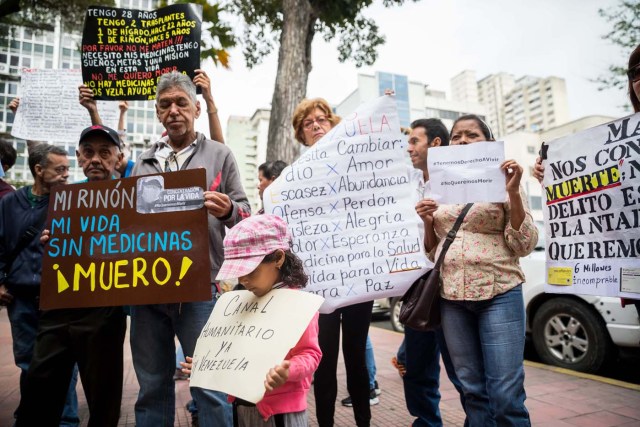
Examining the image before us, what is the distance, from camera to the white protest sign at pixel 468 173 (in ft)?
7.06

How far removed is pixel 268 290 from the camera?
1.79 metres

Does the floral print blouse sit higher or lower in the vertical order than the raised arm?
lower

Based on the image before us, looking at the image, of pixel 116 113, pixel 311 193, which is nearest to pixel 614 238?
pixel 311 193

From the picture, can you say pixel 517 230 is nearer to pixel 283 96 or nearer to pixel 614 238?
pixel 614 238

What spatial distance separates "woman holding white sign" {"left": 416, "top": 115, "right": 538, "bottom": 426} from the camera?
197 cm

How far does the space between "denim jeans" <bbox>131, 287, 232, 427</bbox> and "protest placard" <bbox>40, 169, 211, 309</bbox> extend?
162 mm

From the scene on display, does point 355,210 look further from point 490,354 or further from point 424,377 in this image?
point 424,377

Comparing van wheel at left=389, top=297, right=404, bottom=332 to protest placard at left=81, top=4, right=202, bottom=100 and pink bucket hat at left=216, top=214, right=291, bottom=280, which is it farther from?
pink bucket hat at left=216, top=214, right=291, bottom=280

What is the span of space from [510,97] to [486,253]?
482ft

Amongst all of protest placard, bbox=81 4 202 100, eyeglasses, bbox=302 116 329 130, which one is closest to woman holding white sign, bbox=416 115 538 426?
eyeglasses, bbox=302 116 329 130

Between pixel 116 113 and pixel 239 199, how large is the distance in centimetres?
238

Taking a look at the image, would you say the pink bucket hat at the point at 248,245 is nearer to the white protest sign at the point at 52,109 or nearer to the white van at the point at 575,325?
the white protest sign at the point at 52,109

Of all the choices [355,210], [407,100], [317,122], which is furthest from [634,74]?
[407,100]

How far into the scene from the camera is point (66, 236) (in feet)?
7.15
